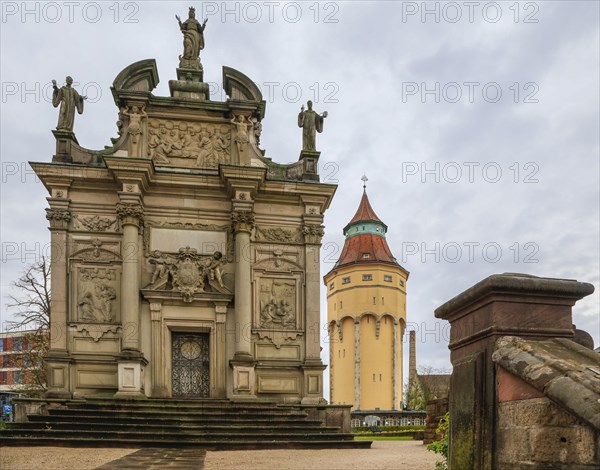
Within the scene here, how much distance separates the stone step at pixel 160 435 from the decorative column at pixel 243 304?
352 cm

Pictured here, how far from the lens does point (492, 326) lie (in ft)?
14.3

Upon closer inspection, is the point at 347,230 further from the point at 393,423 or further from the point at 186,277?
the point at 186,277

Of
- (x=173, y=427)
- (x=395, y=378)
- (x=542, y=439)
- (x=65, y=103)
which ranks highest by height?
(x=65, y=103)

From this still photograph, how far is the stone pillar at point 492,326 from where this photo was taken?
14.0 ft

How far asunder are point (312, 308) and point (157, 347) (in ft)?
16.9

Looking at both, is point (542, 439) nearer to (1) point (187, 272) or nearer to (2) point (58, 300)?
(1) point (187, 272)

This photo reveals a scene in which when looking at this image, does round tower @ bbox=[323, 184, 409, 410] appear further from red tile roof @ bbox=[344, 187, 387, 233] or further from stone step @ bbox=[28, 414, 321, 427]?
stone step @ bbox=[28, 414, 321, 427]

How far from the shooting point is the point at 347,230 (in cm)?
6612

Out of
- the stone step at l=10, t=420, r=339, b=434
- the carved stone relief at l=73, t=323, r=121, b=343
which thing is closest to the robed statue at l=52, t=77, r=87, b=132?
the carved stone relief at l=73, t=323, r=121, b=343

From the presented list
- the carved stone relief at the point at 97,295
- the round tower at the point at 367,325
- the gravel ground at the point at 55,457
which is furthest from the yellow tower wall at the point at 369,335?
the gravel ground at the point at 55,457

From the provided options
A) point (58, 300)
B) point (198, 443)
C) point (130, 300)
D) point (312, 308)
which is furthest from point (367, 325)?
point (198, 443)

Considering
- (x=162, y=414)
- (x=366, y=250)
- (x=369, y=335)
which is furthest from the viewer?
(x=366, y=250)

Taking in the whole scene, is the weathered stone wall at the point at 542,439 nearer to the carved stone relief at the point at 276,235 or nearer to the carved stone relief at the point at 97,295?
the carved stone relief at the point at 276,235

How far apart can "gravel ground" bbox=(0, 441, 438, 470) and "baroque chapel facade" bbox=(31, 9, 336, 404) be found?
17.5ft
